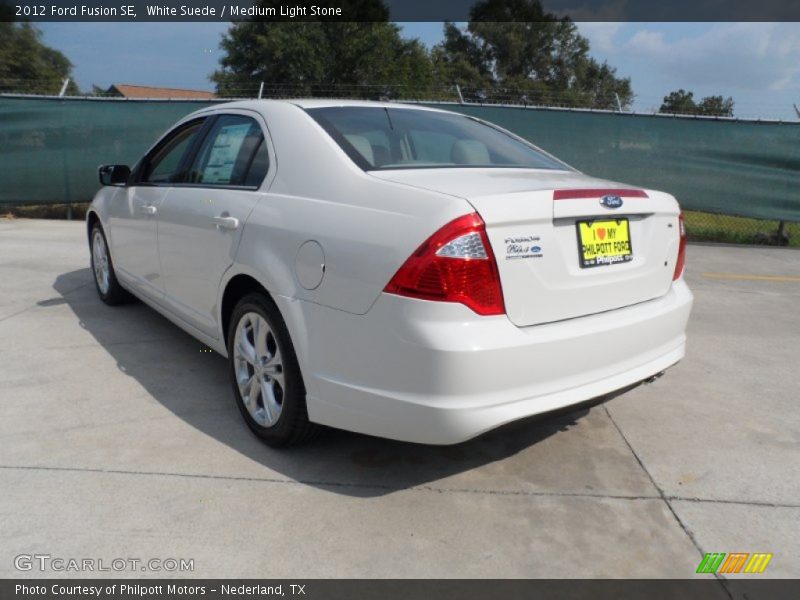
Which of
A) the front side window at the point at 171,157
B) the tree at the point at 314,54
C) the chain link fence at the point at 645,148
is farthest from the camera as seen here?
the tree at the point at 314,54

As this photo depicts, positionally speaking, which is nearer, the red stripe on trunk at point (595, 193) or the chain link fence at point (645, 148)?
the red stripe on trunk at point (595, 193)

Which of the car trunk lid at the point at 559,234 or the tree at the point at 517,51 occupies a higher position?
the tree at the point at 517,51

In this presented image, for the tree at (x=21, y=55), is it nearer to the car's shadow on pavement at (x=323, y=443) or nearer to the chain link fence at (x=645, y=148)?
the chain link fence at (x=645, y=148)

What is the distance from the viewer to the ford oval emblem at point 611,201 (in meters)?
2.60

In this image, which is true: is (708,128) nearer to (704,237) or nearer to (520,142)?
(704,237)

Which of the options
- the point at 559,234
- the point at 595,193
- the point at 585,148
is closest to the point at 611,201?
the point at 595,193

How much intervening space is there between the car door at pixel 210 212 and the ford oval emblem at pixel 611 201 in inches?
59.6

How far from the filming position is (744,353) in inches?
183

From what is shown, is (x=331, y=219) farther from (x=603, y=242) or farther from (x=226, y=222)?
(x=603, y=242)

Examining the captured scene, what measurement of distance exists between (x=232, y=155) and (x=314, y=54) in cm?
3663

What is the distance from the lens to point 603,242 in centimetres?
261

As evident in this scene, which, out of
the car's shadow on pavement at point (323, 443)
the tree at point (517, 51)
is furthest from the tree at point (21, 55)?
the car's shadow on pavement at point (323, 443)
